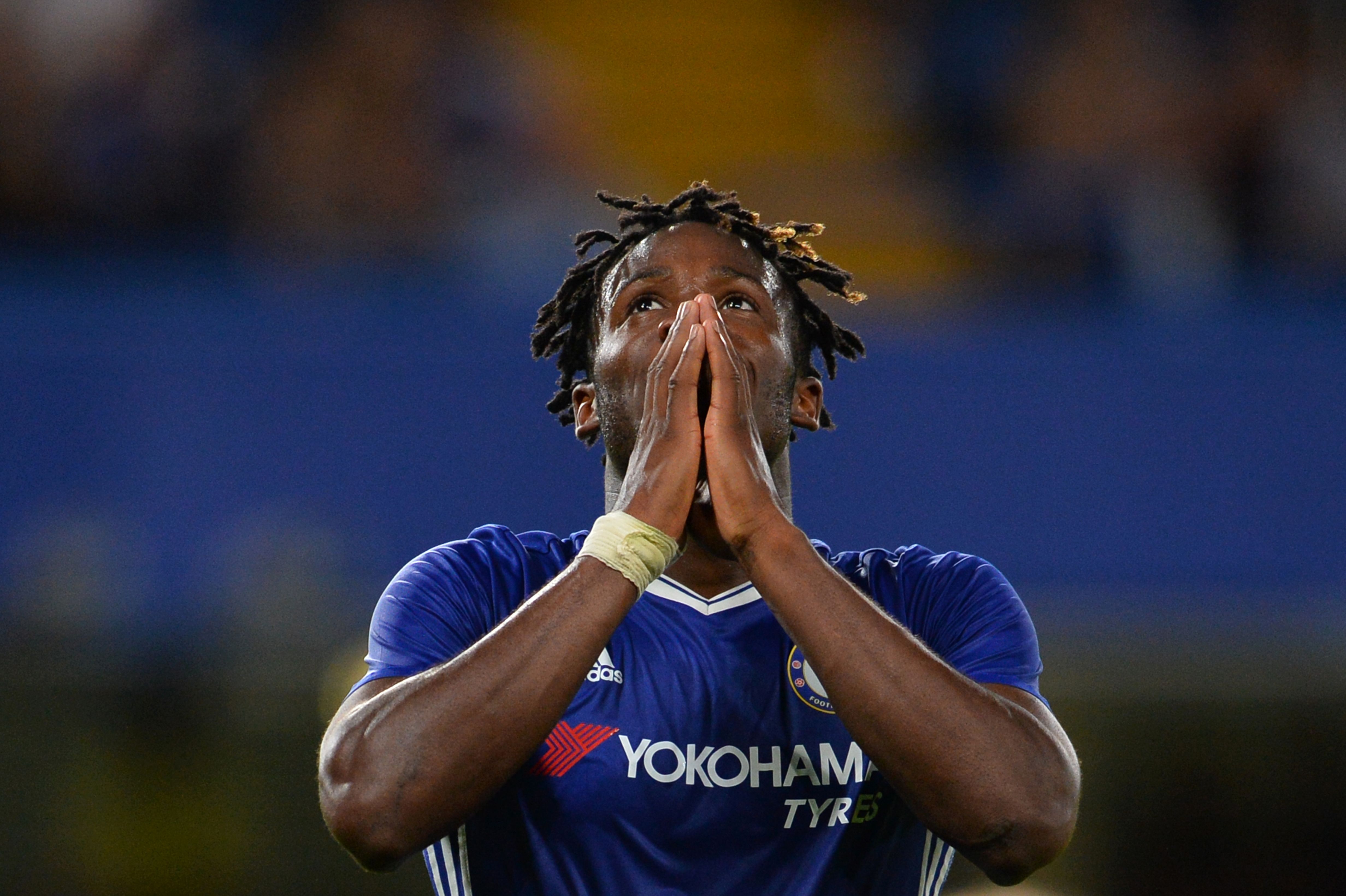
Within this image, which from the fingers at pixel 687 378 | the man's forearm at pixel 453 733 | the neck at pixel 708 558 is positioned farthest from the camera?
the neck at pixel 708 558

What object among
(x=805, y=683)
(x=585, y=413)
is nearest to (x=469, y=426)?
(x=585, y=413)

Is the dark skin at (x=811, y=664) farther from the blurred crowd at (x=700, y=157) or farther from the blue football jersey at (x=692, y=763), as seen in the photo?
the blurred crowd at (x=700, y=157)

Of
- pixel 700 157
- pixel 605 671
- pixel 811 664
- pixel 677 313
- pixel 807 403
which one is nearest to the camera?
pixel 811 664

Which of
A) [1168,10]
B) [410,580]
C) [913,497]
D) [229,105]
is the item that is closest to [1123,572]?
[913,497]

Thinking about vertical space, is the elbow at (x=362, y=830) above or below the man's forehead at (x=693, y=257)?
below

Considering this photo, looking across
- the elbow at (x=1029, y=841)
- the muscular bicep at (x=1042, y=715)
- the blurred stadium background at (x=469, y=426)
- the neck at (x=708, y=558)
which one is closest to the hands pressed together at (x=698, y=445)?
the neck at (x=708, y=558)

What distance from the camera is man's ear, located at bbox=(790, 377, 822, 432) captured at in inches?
126

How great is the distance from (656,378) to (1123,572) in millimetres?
3621

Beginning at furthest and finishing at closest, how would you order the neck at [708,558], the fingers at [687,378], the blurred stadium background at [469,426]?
the blurred stadium background at [469,426] → the neck at [708,558] → the fingers at [687,378]

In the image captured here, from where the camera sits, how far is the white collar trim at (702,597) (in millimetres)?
2922

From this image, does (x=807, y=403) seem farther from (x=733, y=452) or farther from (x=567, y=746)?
(x=567, y=746)

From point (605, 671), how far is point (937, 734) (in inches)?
28.5

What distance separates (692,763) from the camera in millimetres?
2668

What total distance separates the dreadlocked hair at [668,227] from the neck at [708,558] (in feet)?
0.58
